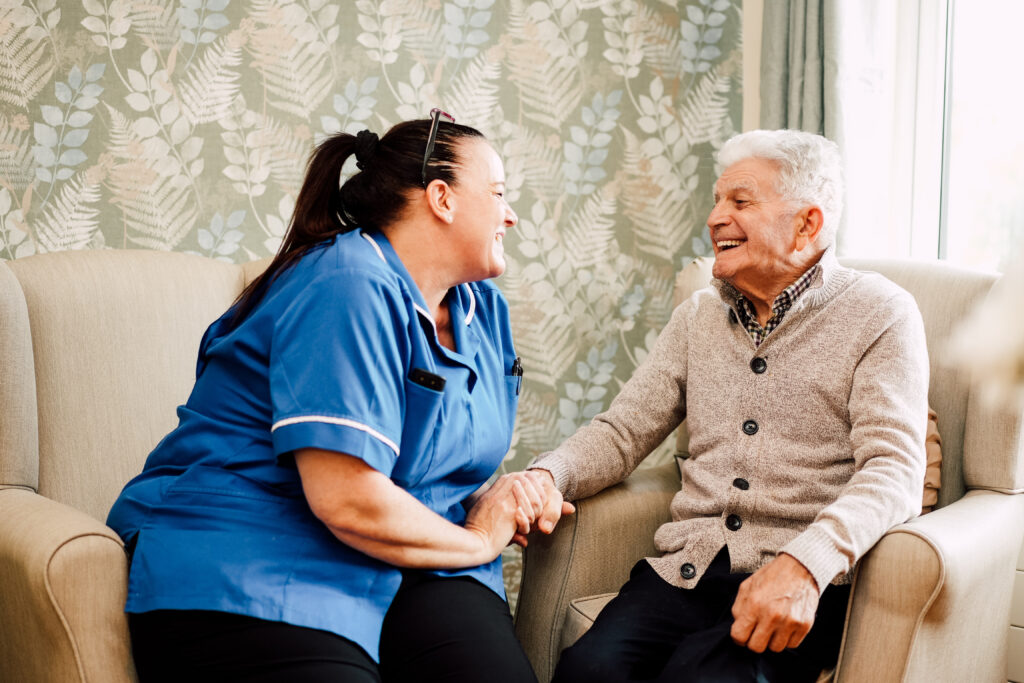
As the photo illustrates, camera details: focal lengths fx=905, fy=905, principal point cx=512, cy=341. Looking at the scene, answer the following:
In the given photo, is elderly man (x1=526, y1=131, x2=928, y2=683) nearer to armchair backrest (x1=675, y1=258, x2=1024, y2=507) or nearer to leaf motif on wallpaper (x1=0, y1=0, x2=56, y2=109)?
armchair backrest (x1=675, y1=258, x2=1024, y2=507)

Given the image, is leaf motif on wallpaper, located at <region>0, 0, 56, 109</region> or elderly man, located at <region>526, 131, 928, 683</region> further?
leaf motif on wallpaper, located at <region>0, 0, 56, 109</region>

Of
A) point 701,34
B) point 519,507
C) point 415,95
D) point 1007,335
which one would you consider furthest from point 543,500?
point 701,34

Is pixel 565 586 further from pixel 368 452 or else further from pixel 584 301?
pixel 584 301

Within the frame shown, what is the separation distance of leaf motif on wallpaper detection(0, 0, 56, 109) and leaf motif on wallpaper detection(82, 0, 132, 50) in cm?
10

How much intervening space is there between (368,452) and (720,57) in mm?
1859

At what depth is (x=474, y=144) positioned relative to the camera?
1466mm

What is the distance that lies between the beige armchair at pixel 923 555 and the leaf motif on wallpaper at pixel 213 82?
1.14 metres

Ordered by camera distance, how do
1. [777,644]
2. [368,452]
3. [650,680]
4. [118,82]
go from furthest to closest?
1. [118,82]
2. [650,680]
3. [777,644]
4. [368,452]

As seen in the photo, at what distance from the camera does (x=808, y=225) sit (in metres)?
1.62

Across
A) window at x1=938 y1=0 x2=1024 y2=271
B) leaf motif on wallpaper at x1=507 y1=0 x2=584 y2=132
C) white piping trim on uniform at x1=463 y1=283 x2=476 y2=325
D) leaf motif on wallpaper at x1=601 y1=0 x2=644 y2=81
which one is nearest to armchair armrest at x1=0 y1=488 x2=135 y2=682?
white piping trim on uniform at x1=463 y1=283 x2=476 y2=325

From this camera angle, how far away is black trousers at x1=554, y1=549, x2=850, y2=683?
134cm

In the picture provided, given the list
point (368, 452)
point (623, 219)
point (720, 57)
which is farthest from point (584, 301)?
point (368, 452)

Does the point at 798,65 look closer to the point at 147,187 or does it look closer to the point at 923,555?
the point at 923,555

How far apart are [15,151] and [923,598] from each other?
195cm
